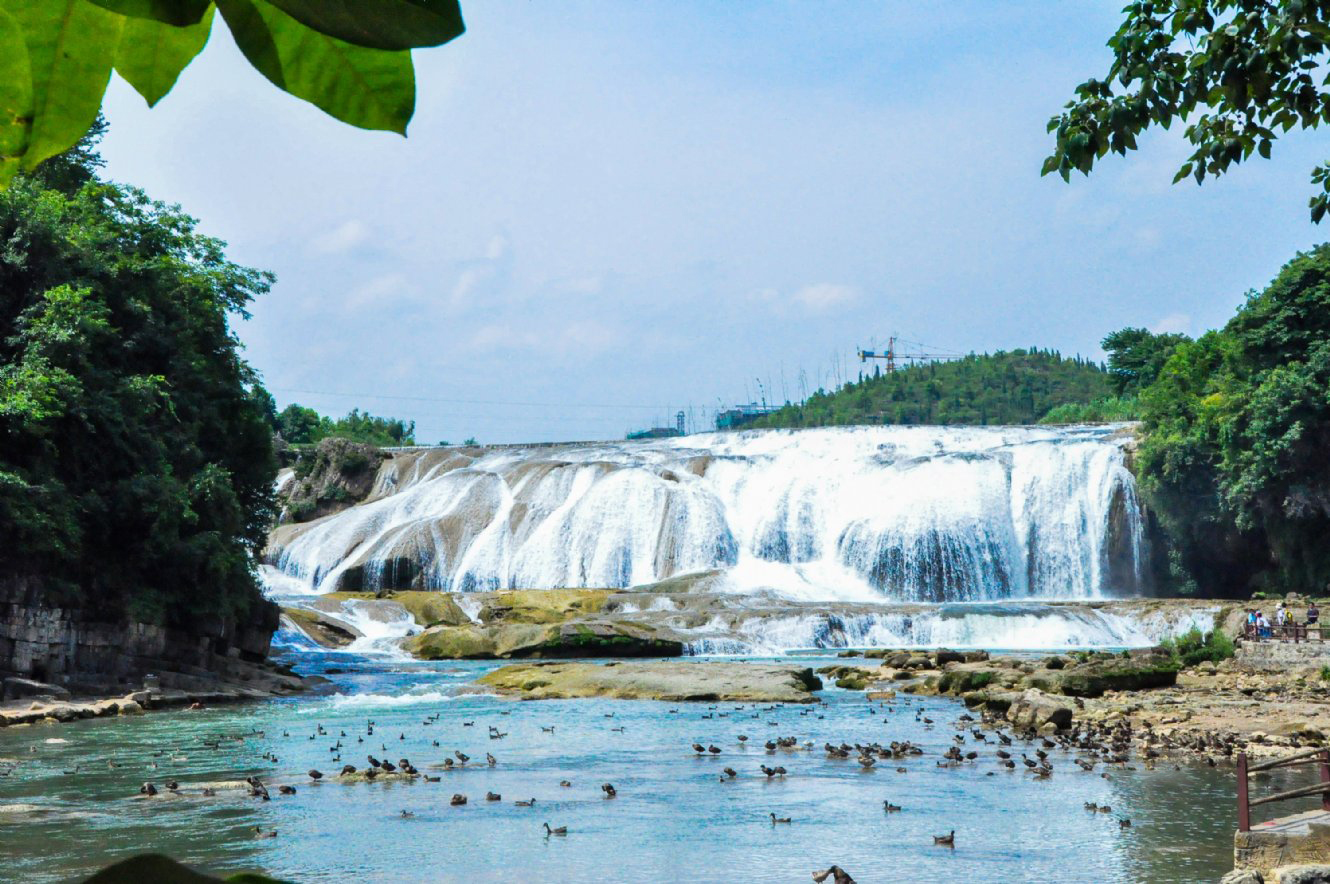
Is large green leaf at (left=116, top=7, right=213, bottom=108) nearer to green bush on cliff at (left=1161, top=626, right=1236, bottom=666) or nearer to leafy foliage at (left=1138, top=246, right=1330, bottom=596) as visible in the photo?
green bush on cliff at (left=1161, top=626, right=1236, bottom=666)

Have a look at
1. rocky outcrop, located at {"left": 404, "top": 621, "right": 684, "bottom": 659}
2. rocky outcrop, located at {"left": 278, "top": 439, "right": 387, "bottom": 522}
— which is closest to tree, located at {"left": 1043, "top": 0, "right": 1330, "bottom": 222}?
rocky outcrop, located at {"left": 404, "top": 621, "right": 684, "bottom": 659}

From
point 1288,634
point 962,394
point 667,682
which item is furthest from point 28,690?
point 962,394

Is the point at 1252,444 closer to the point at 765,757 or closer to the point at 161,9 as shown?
the point at 765,757

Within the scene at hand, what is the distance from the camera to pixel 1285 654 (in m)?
20.7

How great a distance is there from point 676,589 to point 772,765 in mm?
21804

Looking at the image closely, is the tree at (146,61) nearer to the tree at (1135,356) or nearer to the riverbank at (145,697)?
the riverbank at (145,697)

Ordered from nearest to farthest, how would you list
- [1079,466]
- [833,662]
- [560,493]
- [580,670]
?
[580,670], [833,662], [1079,466], [560,493]

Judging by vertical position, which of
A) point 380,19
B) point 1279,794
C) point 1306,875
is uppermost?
point 380,19

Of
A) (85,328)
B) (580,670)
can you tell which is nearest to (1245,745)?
(580,670)

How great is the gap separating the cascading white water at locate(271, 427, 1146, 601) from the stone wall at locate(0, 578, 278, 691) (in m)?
16.3

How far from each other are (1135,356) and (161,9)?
200ft

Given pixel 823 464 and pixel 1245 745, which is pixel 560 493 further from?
pixel 1245 745

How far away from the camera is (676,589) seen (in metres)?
34.3

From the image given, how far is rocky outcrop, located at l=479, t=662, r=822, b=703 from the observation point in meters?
19.0
